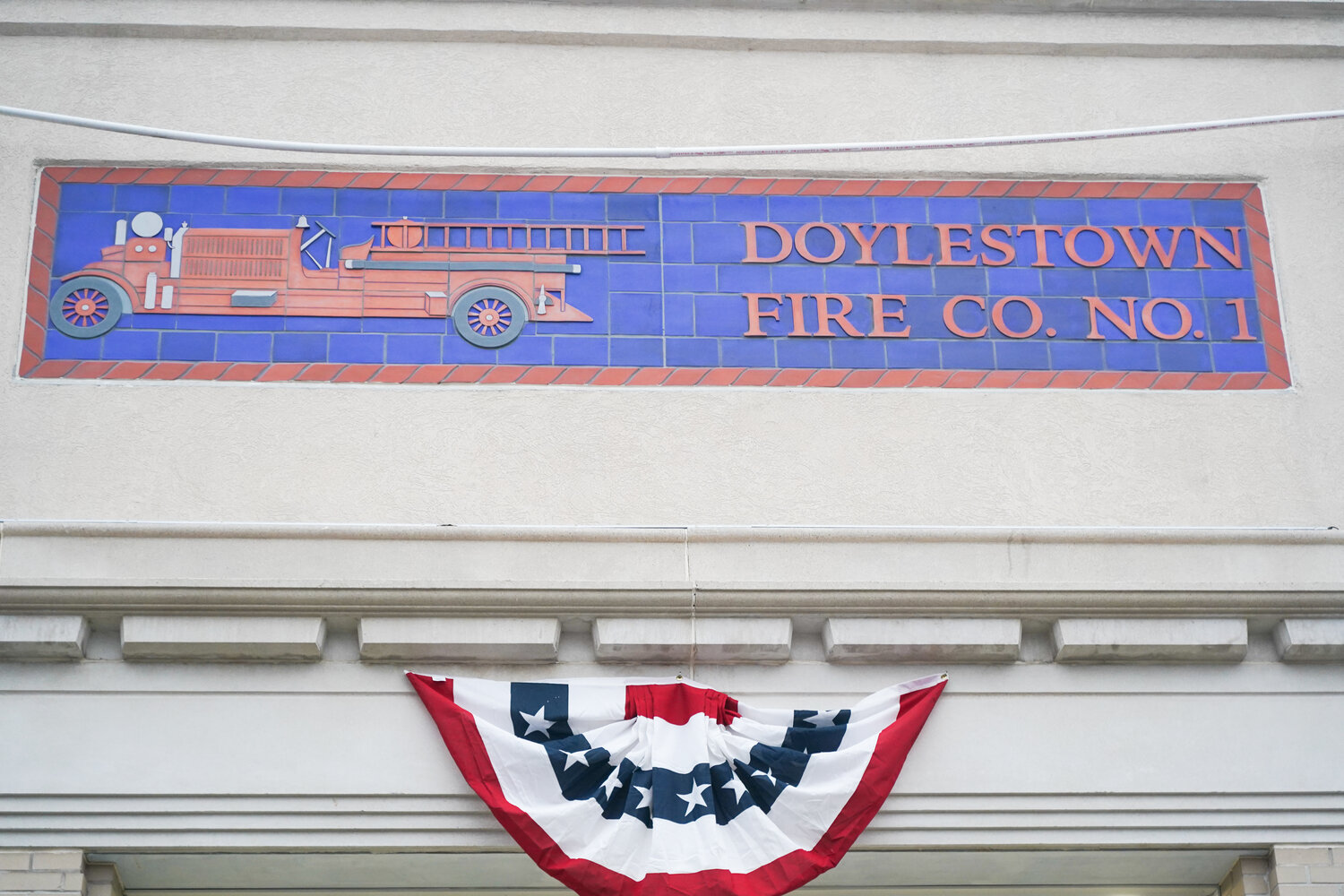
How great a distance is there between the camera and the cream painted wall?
9648mm

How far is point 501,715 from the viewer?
9000 millimetres

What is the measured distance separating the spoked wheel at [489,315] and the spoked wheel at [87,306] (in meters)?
1.79

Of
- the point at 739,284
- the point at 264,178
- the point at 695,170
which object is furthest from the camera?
the point at 695,170

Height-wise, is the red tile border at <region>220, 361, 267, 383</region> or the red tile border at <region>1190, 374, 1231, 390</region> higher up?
the red tile border at <region>220, 361, 267, 383</region>

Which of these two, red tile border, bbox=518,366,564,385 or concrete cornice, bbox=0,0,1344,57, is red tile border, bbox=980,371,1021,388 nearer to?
concrete cornice, bbox=0,0,1344,57

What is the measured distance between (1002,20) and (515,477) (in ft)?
13.3

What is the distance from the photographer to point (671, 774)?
896 centimetres

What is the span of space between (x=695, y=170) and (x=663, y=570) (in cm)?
246

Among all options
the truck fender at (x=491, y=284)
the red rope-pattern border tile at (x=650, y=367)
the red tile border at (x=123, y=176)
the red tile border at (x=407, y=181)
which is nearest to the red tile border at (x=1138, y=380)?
the red rope-pattern border tile at (x=650, y=367)

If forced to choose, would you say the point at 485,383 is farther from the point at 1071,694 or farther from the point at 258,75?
the point at 1071,694

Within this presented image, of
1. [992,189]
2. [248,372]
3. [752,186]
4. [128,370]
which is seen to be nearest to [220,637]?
[248,372]

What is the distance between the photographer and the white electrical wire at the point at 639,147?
399 inches

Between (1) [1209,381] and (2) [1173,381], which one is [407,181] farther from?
(1) [1209,381]

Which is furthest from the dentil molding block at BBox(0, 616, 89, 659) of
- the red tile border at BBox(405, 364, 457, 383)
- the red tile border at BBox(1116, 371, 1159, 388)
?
the red tile border at BBox(1116, 371, 1159, 388)
